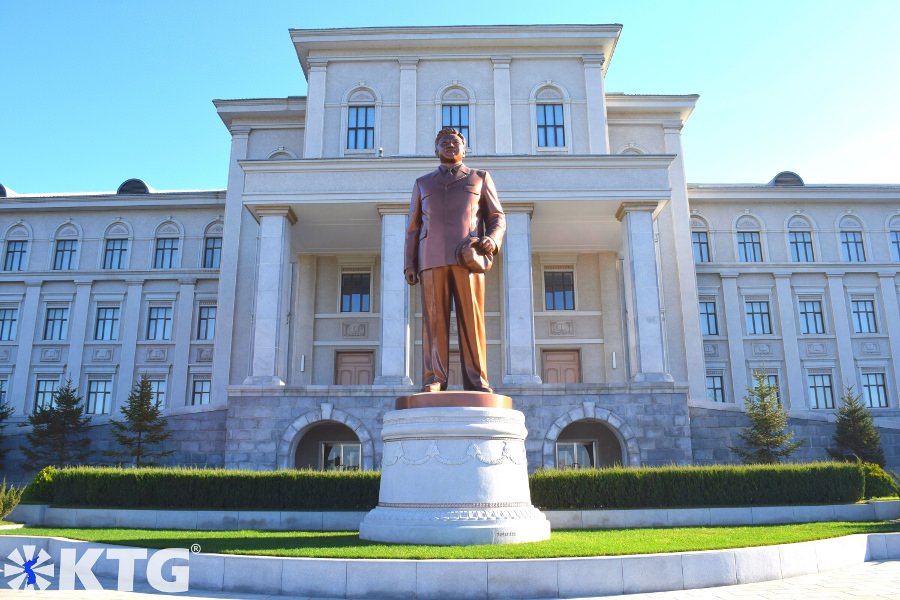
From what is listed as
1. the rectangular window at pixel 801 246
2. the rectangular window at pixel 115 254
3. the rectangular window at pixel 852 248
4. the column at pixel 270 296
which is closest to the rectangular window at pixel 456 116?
the column at pixel 270 296

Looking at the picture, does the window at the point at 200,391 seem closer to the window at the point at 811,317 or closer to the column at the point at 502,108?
the column at the point at 502,108

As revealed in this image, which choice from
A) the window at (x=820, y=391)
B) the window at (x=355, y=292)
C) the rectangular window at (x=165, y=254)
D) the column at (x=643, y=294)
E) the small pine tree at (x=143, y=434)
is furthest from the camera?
the rectangular window at (x=165, y=254)

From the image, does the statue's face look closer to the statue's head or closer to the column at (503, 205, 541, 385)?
the statue's head

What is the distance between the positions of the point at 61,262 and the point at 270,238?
690 inches

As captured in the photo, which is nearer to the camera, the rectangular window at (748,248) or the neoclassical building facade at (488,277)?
the neoclassical building facade at (488,277)

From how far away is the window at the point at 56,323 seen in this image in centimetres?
3350

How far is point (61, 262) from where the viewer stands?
34500 millimetres

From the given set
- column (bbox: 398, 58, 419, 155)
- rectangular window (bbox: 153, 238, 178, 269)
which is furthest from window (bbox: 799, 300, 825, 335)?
rectangular window (bbox: 153, 238, 178, 269)

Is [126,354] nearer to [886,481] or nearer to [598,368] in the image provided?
[598,368]

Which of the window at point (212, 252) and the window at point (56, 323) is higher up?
the window at point (212, 252)

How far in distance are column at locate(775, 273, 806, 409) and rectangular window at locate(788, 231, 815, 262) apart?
136 centimetres

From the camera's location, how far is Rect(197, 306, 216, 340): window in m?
32.5

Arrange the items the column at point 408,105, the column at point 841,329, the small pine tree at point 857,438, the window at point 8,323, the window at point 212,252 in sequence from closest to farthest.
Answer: the small pine tree at point 857,438, the column at point 408,105, the column at point 841,329, the window at point 212,252, the window at point 8,323

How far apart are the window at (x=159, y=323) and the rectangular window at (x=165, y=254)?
7.03ft
